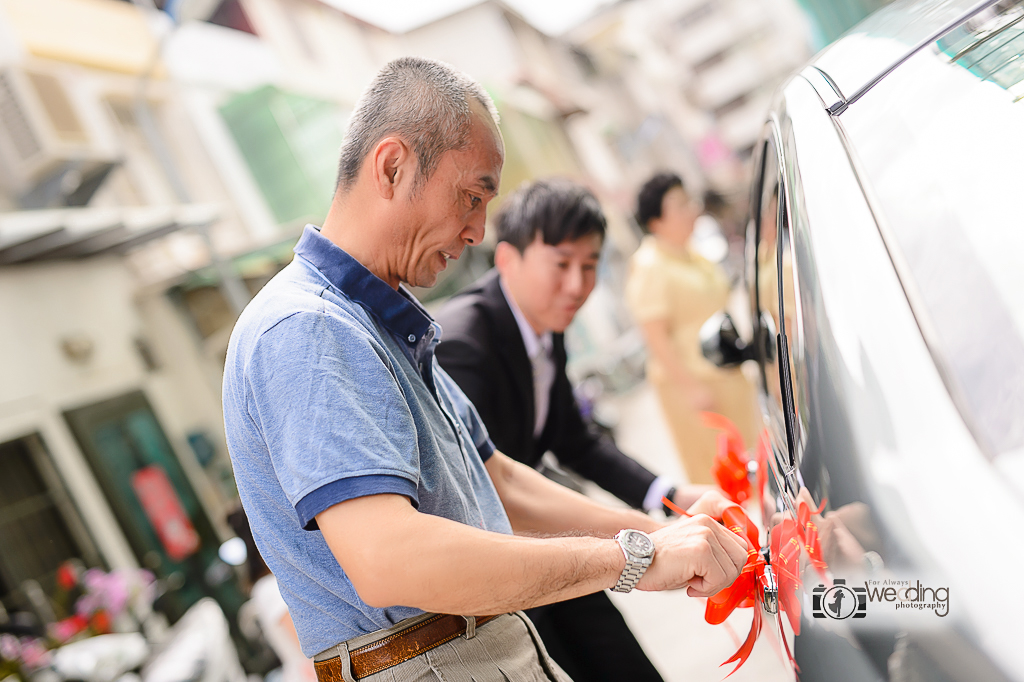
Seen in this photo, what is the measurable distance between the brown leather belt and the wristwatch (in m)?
0.31

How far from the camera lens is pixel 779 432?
151 centimetres

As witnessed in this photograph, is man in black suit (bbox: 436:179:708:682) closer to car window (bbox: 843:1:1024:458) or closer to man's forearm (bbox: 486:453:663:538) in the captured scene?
man's forearm (bbox: 486:453:663:538)

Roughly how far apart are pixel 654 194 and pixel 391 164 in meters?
3.03

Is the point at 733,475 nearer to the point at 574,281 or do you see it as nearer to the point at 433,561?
the point at 574,281

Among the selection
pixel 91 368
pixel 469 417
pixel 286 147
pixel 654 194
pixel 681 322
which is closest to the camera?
pixel 469 417

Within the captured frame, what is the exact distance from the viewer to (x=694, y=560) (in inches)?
50.4

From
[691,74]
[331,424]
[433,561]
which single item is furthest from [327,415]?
[691,74]

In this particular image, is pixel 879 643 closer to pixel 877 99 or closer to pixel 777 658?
pixel 777 658

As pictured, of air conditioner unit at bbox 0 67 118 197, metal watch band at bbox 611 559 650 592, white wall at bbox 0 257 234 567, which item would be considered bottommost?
metal watch band at bbox 611 559 650 592

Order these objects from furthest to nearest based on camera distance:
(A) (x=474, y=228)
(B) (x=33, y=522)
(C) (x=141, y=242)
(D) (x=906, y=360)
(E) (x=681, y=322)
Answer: (C) (x=141, y=242)
(B) (x=33, y=522)
(E) (x=681, y=322)
(A) (x=474, y=228)
(D) (x=906, y=360)

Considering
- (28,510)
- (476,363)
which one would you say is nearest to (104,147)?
(28,510)

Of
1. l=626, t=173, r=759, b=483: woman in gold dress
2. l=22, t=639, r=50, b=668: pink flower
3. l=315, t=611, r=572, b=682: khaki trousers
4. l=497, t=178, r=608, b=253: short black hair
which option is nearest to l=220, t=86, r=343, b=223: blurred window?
l=626, t=173, r=759, b=483: woman in gold dress

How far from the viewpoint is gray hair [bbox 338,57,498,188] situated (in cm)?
137

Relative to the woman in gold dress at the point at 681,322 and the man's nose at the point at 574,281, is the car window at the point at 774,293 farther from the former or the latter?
the woman in gold dress at the point at 681,322
